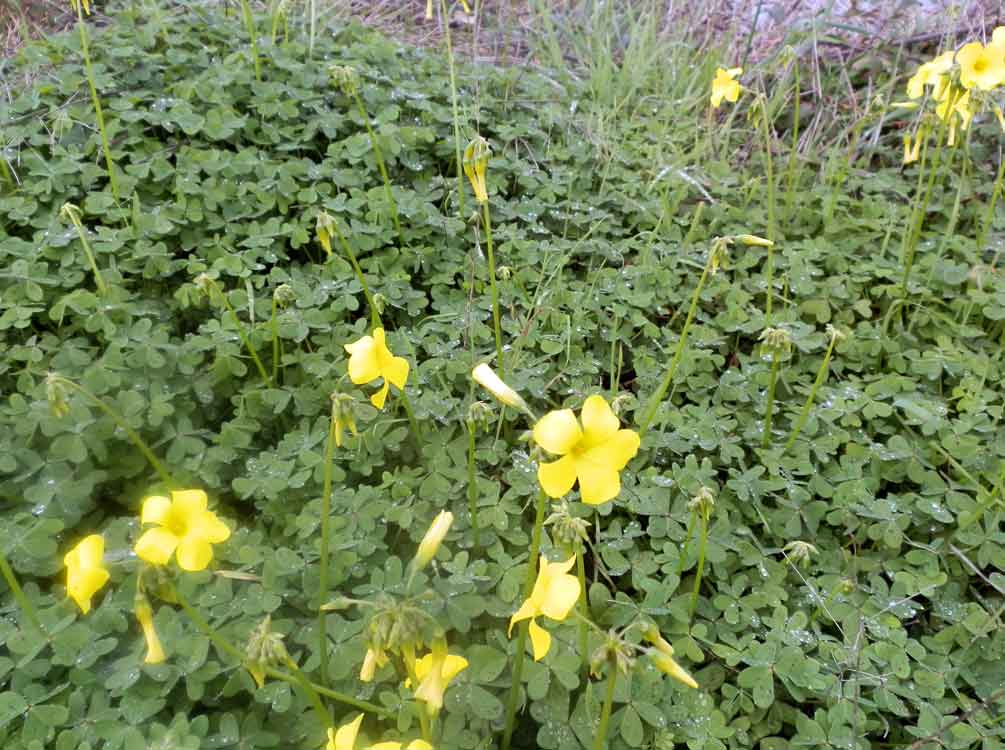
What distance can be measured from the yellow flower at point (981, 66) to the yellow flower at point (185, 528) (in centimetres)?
270

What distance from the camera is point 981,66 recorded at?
2.63 metres

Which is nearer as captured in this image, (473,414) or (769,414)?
(473,414)

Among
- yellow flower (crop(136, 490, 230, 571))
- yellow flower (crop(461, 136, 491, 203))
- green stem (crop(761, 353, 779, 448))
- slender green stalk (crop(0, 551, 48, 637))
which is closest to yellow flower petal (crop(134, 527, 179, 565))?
yellow flower (crop(136, 490, 230, 571))

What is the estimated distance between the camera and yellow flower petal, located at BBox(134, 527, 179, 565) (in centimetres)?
127

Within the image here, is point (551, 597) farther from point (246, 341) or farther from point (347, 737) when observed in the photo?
point (246, 341)

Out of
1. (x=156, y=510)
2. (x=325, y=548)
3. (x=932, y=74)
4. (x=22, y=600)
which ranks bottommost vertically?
(x=22, y=600)

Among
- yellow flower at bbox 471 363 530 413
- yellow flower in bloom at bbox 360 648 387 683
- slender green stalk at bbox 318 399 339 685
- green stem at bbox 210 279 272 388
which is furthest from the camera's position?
green stem at bbox 210 279 272 388

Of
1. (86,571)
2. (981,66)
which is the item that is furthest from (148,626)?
(981,66)

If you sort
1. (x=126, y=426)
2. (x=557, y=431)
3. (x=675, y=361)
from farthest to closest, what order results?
(x=675, y=361) < (x=126, y=426) < (x=557, y=431)

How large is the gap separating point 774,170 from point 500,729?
2995 mm

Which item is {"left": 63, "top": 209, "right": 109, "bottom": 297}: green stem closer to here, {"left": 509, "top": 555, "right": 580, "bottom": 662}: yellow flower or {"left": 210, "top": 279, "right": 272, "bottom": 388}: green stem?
{"left": 210, "top": 279, "right": 272, "bottom": 388}: green stem

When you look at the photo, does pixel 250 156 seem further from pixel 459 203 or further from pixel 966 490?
pixel 966 490

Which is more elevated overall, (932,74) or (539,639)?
(932,74)

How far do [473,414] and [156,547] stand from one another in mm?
741
